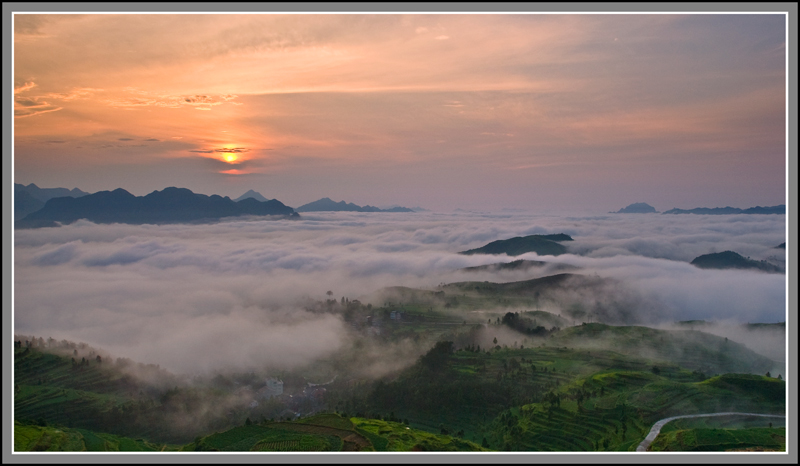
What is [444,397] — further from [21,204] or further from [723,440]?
[21,204]

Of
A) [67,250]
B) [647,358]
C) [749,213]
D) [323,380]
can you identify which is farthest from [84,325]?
[749,213]

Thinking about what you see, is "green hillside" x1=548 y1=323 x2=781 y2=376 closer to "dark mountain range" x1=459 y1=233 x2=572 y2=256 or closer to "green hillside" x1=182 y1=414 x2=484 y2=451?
"green hillside" x1=182 y1=414 x2=484 y2=451

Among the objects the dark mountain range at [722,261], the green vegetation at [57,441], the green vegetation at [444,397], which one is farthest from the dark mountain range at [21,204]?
the dark mountain range at [722,261]

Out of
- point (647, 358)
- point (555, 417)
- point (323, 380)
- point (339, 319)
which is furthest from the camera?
point (339, 319)

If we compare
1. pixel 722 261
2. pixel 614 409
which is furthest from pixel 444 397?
pixel 722 261

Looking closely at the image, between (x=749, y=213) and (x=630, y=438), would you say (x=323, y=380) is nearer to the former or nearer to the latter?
(x=630, y=438)

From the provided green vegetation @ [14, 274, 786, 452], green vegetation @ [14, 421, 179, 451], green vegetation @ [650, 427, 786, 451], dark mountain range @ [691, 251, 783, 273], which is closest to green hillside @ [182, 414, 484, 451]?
green vegetation @ [14, 274, 786, 452]
